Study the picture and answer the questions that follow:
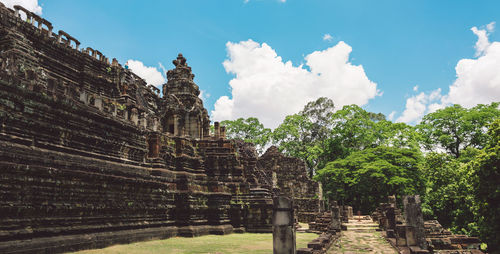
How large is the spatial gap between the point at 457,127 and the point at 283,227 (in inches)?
1380

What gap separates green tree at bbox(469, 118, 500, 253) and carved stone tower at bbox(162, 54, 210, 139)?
14.0m

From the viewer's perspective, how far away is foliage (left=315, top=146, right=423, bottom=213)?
111ft

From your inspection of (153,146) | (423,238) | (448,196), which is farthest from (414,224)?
(448,196)

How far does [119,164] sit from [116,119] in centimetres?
175

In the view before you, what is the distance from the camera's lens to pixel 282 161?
4047cm

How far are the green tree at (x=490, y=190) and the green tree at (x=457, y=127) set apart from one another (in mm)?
22649

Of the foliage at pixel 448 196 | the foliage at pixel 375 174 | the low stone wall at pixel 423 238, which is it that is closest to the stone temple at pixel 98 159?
the low stone wall at pixel 423 238

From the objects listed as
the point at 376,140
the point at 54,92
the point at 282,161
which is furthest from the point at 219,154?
the point at 376,140

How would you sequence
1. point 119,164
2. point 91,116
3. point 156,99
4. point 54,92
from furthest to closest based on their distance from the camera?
point 156,99 → point 119,164 → point 91,116 → point 54,92

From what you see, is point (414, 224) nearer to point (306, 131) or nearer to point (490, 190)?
point (490, 190)

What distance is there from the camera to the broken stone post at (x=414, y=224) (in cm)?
1256

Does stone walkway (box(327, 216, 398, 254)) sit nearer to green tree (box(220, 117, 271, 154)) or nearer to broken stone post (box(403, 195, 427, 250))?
broken stone post (box(403, 195, 427, 250))

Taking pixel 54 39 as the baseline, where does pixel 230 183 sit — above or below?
below

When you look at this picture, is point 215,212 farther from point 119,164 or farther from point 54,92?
point 54,92
